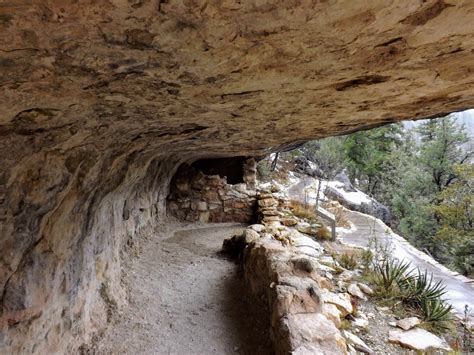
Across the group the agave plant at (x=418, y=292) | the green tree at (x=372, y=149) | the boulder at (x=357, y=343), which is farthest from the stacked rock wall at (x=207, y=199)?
the green tree at (x=372, y=149)

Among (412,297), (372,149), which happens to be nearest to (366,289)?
(412,297)

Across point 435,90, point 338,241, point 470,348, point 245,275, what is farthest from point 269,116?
point 338,241

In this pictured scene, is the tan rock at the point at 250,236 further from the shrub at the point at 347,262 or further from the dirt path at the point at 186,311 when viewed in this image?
the shrub at the point at 347,262

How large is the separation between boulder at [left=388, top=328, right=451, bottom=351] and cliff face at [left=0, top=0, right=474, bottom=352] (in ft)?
8.04

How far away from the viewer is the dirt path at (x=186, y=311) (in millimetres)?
2865

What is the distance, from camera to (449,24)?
109 centimetres

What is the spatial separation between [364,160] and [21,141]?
1652 centimetres

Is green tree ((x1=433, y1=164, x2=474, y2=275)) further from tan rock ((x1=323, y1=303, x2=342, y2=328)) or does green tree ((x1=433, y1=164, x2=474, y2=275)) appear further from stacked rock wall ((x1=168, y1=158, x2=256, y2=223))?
tan rock ((x1=323, y1=303, x2=342, y2=328))

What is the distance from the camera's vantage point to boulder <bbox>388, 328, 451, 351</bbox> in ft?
10.7

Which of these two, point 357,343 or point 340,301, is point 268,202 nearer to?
point 340,301

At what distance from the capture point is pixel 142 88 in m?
1.44

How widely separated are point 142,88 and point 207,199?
5.87m

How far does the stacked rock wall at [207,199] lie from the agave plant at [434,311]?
397cm

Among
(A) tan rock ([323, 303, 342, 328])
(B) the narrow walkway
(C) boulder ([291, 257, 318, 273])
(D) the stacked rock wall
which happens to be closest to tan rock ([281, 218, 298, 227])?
(D) the stacked rock wall
